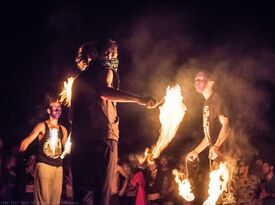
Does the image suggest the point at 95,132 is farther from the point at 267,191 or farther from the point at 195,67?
the point at 195,67

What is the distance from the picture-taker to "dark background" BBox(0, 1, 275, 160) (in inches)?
425

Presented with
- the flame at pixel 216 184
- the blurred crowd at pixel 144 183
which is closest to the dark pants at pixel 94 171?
the flame at pixel 216 184

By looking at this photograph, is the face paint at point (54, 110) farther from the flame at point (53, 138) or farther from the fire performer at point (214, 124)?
the fire performer at point (214, 124)

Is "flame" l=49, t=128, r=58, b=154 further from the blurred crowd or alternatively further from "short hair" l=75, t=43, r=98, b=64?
"short hair" l=75, t=43, r=98, b=64

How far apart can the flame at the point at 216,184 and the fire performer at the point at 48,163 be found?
2088mm

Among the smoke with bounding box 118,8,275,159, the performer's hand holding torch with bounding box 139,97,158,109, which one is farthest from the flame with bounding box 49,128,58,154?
the smoke with bounding box 118,8,275,159

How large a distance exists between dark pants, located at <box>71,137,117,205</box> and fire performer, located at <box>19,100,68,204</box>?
254cm

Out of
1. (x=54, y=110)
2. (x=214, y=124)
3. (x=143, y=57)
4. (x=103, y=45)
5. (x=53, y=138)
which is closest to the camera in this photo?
(x=103, y=45)

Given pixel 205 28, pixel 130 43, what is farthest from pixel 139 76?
pixel 205 28

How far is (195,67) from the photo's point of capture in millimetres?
10789

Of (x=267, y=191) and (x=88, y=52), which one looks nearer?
(x=88, y=52)

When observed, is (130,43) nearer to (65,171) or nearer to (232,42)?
(232,42)

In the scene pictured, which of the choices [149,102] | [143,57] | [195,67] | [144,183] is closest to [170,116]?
[149,102]

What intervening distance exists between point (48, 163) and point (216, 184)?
7.68 feet
